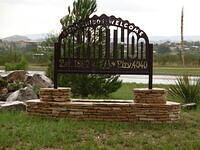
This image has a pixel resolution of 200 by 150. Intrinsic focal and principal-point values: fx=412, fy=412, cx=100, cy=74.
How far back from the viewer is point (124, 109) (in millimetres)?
8891

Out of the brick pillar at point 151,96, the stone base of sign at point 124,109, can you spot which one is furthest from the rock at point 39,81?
the brick pillar at point 151,96

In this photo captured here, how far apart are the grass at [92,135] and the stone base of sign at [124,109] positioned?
0.81 feet

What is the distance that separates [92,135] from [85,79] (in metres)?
6.37

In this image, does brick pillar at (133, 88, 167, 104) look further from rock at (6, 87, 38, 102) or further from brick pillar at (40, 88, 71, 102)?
rock at (6, 87, 38, 102)

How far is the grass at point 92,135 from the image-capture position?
6.92 meters

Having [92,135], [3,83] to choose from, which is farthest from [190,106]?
[3,83]

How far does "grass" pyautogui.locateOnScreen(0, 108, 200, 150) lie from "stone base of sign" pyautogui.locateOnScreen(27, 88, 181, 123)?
0.25 m

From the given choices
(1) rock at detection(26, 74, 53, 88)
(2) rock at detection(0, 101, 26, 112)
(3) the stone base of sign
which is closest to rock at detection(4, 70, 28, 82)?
(1) rock at detection(26, 74, 53, 88)

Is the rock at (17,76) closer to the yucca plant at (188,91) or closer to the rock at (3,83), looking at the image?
the rock at (3,83)

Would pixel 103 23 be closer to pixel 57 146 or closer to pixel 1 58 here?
pixel 57 146

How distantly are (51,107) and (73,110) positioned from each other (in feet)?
1.68

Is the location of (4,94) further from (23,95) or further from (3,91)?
(23,95)

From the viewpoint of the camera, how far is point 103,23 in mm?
9688

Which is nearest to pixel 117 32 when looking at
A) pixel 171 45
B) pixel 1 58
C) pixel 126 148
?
pixel 126 148
